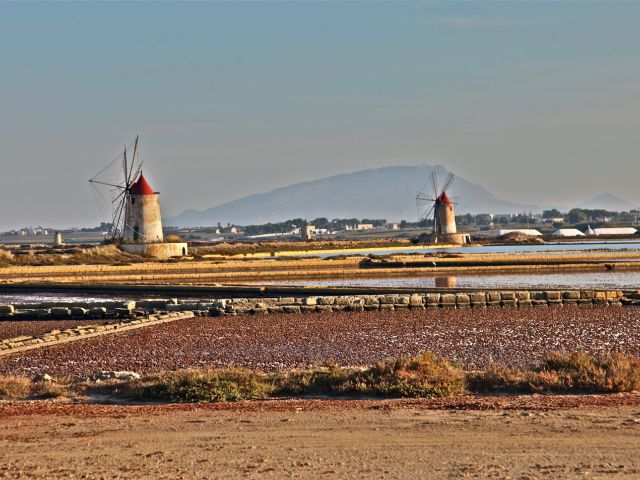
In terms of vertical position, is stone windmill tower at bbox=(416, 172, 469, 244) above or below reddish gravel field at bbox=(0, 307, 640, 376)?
above

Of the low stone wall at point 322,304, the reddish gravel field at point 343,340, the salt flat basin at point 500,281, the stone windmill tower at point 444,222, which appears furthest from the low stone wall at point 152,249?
the stone windmill tower at point 444,222

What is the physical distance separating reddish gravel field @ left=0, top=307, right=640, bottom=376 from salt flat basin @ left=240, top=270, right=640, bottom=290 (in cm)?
1257

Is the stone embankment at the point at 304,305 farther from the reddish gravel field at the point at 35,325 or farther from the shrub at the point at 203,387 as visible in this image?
the shrub at the point at 203,387

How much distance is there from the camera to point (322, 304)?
25359 millimetres

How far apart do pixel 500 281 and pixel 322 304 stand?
16330 mm

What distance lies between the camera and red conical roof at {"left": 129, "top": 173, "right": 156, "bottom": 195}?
2429 inches

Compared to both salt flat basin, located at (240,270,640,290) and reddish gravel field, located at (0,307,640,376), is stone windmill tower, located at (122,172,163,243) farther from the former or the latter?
reddish gravel field, located at (0,307,640,376)

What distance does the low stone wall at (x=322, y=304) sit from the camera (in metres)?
24.9

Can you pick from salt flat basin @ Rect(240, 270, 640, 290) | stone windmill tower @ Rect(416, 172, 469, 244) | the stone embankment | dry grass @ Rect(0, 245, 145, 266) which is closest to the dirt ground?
the stone embankment

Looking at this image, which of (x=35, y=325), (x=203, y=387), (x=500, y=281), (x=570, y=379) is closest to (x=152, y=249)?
(x=500, y=281)

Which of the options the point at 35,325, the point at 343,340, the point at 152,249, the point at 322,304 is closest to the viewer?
the point at 343,340

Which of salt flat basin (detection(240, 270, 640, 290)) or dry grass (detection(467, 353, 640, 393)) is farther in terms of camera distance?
salt flat basin (detection(240, 270, 640, 290))

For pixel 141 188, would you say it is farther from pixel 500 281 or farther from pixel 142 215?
pixel 500 281

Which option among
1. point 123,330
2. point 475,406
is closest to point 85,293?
point 123,330
